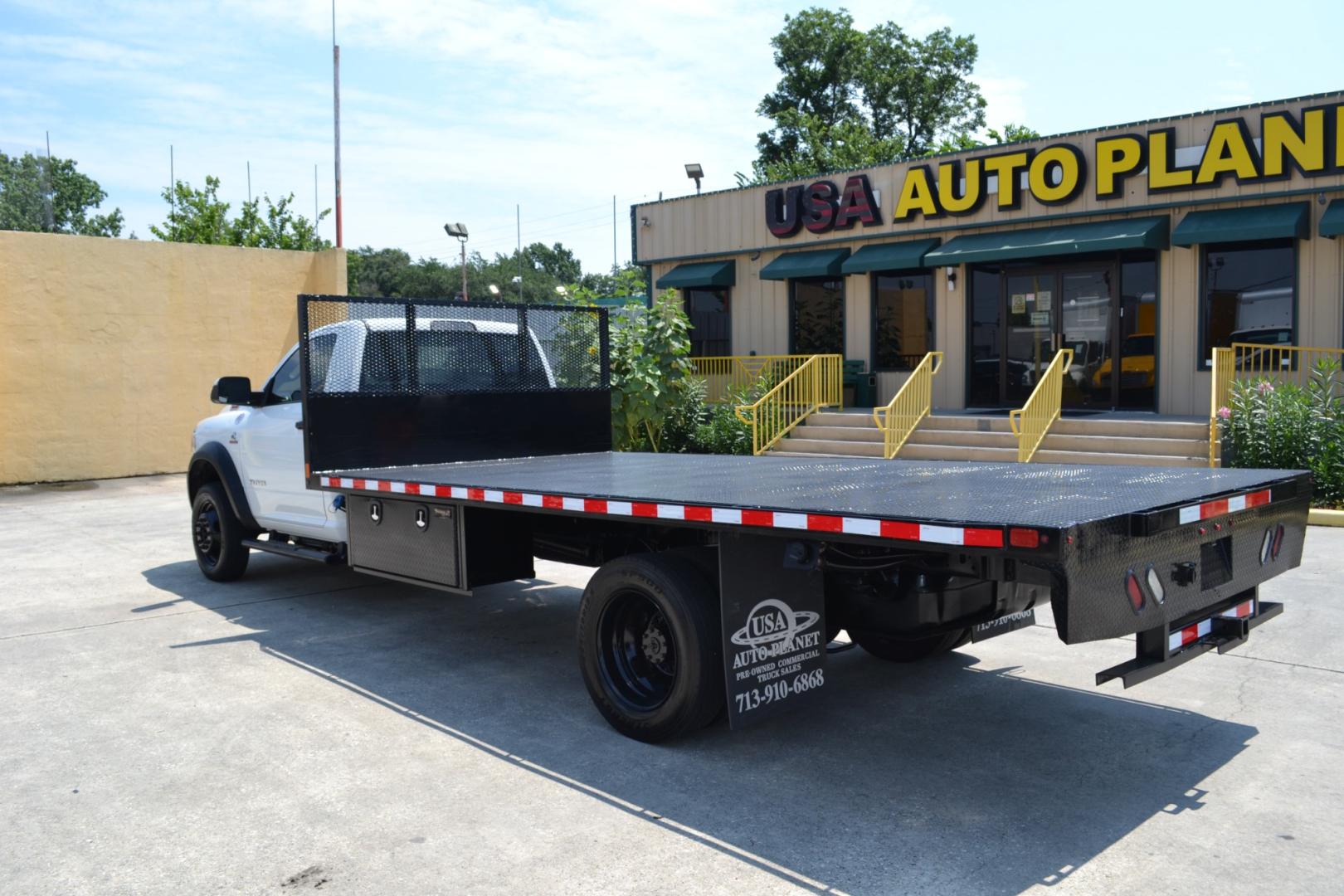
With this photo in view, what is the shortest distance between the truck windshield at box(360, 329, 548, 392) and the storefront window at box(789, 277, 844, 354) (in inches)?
479

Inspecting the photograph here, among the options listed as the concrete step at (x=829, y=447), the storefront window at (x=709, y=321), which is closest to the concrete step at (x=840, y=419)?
the concrete step at (x=829, y=447)

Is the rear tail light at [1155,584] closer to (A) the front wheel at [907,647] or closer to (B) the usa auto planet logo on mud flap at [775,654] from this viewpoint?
(B) the usa auto planet logo on mud flap at [775,654]

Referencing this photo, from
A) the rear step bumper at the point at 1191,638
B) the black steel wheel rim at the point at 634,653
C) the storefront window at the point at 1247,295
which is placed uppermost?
the storefront window at the point at 1247,295

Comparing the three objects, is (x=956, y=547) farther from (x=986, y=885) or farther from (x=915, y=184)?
(x=915, y=184)

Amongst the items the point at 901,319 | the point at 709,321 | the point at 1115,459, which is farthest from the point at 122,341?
the point at 1115,459

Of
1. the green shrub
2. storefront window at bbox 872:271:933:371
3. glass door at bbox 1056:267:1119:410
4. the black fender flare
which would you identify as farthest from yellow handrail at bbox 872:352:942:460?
the black fender flare

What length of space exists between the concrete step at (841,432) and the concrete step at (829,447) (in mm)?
110

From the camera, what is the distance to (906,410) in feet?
52.0

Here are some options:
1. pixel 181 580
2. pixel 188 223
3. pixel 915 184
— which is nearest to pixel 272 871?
pixel 181 580

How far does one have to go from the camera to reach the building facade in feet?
47.8

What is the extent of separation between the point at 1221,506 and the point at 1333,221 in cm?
1177

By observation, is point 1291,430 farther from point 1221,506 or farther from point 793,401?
point 1221,506

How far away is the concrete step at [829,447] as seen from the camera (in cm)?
1590

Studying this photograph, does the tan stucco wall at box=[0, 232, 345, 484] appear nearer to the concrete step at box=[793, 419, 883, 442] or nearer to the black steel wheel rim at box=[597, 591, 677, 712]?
the concrete step at box=[793, 419, 883, 442]
